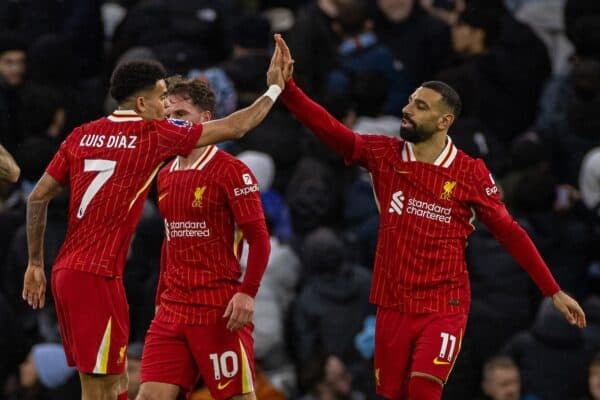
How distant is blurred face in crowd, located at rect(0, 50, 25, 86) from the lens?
1509 centimetres

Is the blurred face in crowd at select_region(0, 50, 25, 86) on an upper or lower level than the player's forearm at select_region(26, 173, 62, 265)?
lower

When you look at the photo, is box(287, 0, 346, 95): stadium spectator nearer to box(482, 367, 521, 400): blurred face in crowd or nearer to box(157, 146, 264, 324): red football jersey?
box(482, 367, 521, 400): blurred face in crowd

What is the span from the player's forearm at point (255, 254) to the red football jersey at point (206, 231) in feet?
0.22

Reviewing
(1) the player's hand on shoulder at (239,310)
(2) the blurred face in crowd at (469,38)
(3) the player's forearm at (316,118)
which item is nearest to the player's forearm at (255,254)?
(1) the player's hand on shoulder at (239,310)

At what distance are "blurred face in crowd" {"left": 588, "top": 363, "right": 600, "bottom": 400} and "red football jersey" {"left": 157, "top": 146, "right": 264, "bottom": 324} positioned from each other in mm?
3170

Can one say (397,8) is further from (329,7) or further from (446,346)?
(446,346)

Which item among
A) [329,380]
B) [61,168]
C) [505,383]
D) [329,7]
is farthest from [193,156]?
[329,7]

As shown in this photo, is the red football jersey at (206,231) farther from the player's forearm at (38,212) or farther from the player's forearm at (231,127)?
the player's forearm at (38,212)

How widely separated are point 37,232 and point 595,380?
4.33 metres

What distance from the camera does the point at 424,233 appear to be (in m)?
10.4

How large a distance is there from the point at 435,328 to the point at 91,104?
5561mm

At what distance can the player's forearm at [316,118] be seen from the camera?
1046 centimetres

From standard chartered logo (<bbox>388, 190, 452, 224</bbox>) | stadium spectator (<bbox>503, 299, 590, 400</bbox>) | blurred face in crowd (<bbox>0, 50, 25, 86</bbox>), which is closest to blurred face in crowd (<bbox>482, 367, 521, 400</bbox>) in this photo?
stadium spectator (<bbox>503, 299, 590, 400</bbox>)

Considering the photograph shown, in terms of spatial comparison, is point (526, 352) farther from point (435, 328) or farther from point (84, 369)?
point (84, 369)
